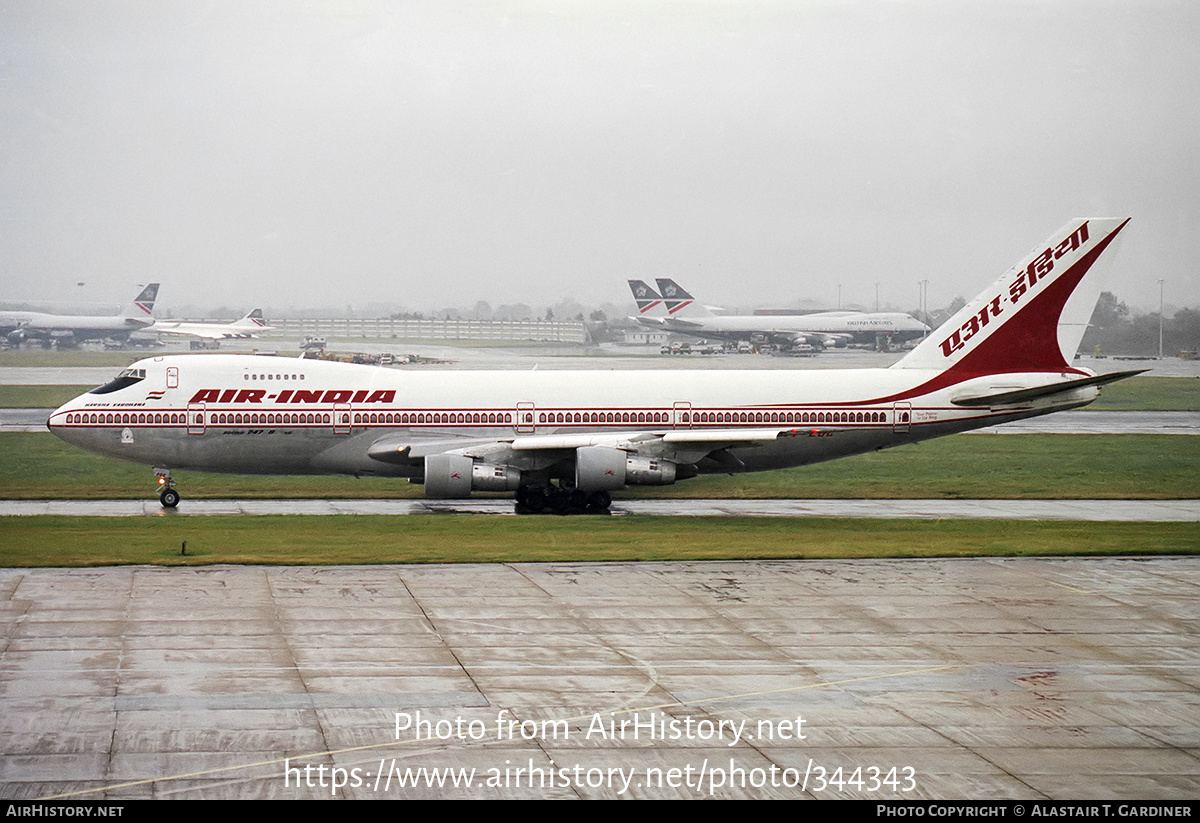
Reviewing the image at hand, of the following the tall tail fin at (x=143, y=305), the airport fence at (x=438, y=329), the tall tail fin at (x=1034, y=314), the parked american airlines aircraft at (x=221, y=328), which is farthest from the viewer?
the airport fence at (x=438, y=329)

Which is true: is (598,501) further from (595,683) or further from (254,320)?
(254,320)

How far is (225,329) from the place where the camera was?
349 feet

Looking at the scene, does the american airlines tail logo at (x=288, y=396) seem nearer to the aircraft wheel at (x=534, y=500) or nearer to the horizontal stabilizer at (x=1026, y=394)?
the aircraft wheel at (x=534, y=500)

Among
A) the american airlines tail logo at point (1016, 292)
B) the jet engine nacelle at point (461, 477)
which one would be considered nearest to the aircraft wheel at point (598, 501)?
the jet engine nacelle at point (461, 477)

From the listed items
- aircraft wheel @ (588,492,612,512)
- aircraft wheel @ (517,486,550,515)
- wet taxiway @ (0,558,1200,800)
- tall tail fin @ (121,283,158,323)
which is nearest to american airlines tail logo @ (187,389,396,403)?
aircraft wheel @ (517,486,550,515)

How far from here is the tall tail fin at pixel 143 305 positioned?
364 ft

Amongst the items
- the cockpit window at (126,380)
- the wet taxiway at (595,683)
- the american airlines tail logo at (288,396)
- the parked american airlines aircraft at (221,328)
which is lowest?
the wet taxiway at (595,683)

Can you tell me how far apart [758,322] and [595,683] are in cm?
10300

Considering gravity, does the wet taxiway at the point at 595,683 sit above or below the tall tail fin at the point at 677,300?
below

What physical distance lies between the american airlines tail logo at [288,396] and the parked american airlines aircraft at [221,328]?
71.7 metres

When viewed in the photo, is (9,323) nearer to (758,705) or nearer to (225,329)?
(225,329)

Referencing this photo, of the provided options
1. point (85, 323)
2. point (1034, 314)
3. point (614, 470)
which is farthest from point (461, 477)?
point (85, 323)

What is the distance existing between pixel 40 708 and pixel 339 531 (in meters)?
14.2

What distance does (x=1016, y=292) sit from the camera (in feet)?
115
